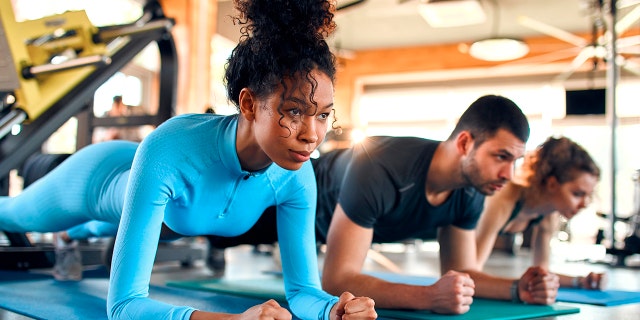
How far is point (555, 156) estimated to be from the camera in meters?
2.31

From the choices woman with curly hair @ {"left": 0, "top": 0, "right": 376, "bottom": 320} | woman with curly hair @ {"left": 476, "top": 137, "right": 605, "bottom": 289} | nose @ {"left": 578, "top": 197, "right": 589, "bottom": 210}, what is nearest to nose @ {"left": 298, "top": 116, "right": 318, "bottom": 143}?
woman with curly hair @ {"left": 0, "top": 0, "right": 376, "bottom": 320}

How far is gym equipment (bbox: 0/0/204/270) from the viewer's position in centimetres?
235

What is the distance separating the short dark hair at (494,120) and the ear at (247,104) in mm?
741

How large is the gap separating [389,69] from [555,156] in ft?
24.6

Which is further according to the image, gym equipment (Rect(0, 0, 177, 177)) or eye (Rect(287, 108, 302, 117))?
gym equipment (Rect(0, 0, 177, 177))

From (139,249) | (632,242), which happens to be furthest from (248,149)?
(632,242)

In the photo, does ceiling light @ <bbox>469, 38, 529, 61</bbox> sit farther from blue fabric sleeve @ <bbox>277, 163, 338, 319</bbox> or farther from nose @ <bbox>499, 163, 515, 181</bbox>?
blue fabric sleeve @ <bbox>277, 163, 338, 319</bbox>

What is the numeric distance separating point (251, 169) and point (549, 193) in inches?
55.6

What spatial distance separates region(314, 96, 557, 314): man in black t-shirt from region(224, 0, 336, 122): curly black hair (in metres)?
0.54

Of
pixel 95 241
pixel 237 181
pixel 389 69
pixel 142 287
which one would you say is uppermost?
pixel 389 69

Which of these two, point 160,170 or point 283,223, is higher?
point 160,170

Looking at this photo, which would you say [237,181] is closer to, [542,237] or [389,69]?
[542,237]

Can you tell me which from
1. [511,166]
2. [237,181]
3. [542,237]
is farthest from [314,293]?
[542,237]

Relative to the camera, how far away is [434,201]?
1.80 m
